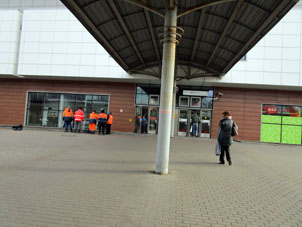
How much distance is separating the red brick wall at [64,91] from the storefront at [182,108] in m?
0.77

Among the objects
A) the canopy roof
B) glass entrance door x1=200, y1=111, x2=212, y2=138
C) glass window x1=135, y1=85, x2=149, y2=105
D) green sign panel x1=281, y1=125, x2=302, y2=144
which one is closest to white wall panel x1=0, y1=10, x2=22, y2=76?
glass window x1=135, y1=85, x2=149, y2=105

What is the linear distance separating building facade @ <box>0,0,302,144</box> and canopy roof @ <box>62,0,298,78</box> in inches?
153

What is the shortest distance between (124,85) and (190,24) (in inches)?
371

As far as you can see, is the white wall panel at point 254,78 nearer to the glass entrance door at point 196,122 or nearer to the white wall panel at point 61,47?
the glass entrance door at point 196,122

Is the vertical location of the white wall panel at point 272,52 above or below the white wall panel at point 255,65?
above

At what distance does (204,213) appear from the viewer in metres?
3.19

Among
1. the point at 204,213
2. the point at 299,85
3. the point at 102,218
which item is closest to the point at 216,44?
the point at 299,85

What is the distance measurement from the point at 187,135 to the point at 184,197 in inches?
529

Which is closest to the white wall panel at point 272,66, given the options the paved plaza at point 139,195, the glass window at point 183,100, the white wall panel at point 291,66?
the white wall panel at point 291,66

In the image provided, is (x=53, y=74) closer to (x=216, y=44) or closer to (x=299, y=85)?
(x=216, y=44)

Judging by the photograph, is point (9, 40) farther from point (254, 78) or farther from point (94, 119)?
point (254, 78)

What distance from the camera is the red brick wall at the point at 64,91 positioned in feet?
57.9

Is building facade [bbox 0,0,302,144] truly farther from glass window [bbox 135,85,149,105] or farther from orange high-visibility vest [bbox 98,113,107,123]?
orange high-visibility vest [bbox 98,113,107,123]

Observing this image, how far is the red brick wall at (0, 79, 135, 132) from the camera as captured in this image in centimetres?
1766
